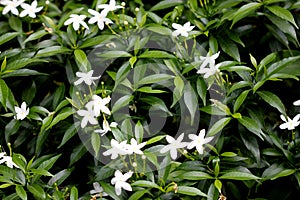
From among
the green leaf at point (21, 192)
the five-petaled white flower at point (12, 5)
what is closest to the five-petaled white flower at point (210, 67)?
the green leaf at point (21, 192)

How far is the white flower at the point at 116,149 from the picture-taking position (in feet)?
5.78

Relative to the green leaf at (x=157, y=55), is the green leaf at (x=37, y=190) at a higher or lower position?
lower

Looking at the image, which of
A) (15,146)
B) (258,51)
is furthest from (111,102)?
(258,51)

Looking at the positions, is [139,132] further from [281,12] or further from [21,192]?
[281,12]

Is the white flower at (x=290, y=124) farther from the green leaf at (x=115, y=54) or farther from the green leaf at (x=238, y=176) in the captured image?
the green leaf at (x=115, y=54)

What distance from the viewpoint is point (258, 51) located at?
236 centimetres

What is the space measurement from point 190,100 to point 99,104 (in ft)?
1.11

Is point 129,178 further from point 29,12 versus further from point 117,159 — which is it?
point 29,12

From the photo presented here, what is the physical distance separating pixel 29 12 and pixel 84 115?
2.14 feet

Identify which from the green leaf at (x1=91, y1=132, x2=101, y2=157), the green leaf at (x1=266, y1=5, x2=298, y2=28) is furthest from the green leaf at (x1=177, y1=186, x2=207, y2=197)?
the green leaf at (x1=266, y1=5, x2=298, y2=28)

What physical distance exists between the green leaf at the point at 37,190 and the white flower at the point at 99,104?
32cm

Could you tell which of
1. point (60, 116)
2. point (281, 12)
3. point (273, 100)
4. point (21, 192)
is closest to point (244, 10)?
A: point (281, 12)

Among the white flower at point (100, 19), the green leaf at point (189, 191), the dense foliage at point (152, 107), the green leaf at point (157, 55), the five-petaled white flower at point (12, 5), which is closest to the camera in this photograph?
the green leaf at point (189, 191)

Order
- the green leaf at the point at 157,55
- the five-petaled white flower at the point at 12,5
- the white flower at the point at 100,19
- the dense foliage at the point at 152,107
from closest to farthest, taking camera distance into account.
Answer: the dense foliage at the point at 152,107 → the green leaf at the point at 157,55 → the white flower at the point at 100,19 → the five-petaled white flower at the point at 12,5
